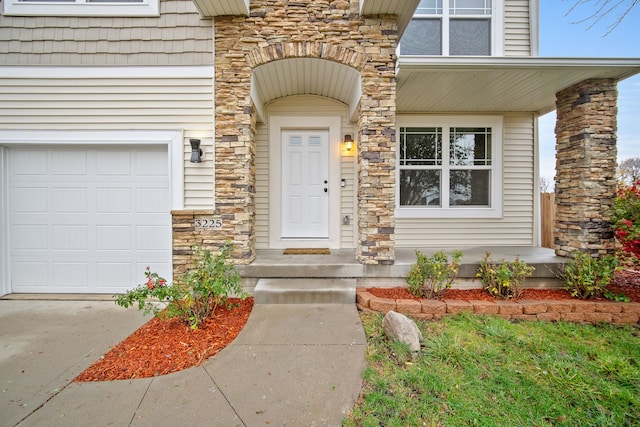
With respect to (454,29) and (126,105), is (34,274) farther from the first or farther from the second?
(454,29)

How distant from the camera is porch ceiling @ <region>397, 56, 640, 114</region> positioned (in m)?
3.63

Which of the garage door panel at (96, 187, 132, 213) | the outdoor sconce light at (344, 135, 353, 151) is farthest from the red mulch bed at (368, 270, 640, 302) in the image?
the garage door panel at (96, 187, 132, 213)

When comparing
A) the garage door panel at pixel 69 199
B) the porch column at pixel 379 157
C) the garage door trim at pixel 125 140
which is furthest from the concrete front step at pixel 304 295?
the garage door panel at pixel 69 199

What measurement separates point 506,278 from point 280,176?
3665 millimetres

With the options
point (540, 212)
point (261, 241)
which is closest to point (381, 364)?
point (261, 241)

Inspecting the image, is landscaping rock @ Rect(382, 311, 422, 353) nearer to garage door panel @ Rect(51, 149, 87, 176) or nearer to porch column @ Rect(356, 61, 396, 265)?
porch column @ Rect(356, 61, 396, 265)

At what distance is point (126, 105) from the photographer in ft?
13.0

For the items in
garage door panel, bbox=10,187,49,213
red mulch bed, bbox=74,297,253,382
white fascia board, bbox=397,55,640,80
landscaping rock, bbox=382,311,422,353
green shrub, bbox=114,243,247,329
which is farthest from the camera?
garage door panel, bbox=10,187,49,213

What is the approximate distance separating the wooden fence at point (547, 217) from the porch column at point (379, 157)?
370 centimetres

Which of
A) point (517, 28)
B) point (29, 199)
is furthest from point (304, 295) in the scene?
point (517, 28)

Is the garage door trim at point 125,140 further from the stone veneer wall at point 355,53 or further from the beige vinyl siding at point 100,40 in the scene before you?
the stone veneer wall at point 355,53

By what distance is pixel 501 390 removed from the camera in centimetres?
205

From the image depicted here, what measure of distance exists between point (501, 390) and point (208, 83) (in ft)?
15.1

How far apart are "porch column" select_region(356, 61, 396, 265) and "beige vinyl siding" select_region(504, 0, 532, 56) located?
3165 mm
